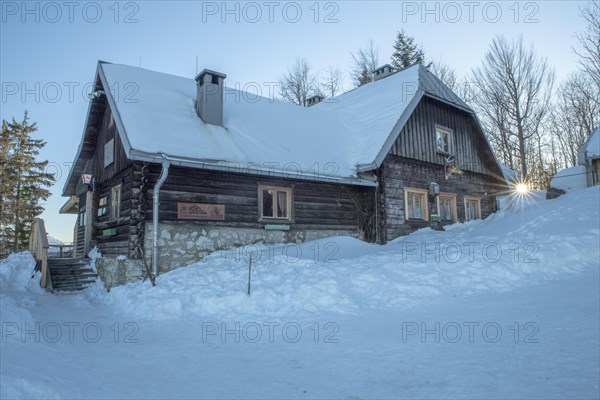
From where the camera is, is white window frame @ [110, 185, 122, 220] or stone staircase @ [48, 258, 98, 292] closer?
stone staircase @ [48, 258, 98, 292]

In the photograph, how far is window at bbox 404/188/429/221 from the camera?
15.4 meters

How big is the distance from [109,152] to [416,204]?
436 inches

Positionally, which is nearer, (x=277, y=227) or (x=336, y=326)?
(x=336, y=326)

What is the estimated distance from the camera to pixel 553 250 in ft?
29.6

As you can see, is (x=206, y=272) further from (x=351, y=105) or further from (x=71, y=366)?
(x=351, y=105)

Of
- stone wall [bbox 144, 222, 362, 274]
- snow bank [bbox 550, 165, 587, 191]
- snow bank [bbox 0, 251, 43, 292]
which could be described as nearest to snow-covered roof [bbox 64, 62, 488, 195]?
stone wall [bbox 144, 222, 362, 274]

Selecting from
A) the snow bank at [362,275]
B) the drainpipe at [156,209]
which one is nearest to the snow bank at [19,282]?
the snow bank at [362,275]

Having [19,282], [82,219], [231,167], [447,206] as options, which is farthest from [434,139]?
[19,282]

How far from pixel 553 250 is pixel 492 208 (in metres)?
10.8

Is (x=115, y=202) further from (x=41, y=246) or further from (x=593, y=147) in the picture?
(x=593, y=147)

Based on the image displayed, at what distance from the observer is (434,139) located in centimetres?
1677

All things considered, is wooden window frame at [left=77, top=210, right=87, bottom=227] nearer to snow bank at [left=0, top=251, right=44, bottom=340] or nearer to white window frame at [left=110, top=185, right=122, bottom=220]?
snow bank at [left=0, top=251, right=44, bottom=340]

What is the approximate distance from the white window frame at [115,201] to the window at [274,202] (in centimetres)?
426

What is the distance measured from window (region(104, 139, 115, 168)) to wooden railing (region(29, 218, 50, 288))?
8.46 feet
